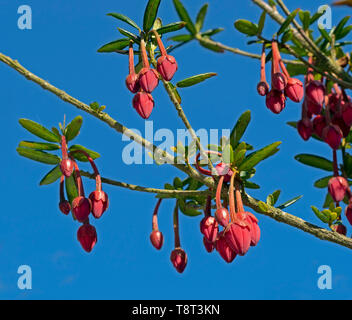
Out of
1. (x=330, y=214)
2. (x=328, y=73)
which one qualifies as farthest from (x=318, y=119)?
(x=330, y=214)

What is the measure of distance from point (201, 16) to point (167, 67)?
10.8 inches

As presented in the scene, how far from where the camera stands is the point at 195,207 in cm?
199

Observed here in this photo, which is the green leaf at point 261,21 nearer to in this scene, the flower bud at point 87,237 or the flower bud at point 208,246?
the flower bud at point 208,246

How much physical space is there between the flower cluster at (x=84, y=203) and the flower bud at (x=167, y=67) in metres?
0.35

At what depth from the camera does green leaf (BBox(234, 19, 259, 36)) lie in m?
1.92

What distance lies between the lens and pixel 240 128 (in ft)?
5.89

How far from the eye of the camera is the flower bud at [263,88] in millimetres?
1829

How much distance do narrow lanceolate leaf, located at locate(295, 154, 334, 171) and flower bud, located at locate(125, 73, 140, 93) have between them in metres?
0.75

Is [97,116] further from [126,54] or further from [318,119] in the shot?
[318,119]

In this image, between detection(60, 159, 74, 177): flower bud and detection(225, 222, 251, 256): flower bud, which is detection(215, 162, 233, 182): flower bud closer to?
detection(225, 222, 251, 256): flower bud

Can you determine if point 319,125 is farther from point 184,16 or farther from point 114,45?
point 114,45

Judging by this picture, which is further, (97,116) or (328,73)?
Result: (328,73)

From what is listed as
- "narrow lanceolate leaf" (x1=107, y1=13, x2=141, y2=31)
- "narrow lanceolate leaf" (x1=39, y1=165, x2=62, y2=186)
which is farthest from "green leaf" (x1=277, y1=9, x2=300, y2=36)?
"narrow lanceolate leaf" (x1=39, y1=165, x2=62, y2=186)

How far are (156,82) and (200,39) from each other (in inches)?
11.2
